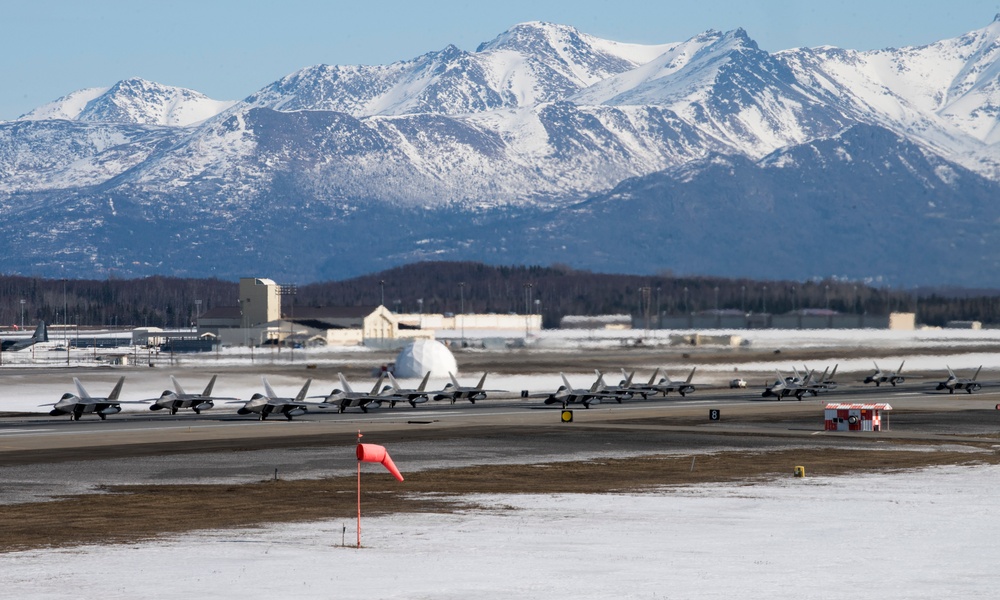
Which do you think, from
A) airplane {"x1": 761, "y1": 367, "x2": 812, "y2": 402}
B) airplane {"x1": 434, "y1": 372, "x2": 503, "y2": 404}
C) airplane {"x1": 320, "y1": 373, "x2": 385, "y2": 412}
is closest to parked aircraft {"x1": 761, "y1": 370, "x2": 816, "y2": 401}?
airplane {"x1": 761, "y1": 367, "x2": 812, "y2": 402}

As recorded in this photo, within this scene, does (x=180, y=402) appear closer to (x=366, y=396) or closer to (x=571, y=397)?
(x=366, y=396)

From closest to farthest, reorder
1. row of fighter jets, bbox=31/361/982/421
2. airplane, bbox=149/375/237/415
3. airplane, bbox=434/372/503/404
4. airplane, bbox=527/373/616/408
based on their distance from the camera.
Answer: row of fighter jets, bbox=31/361/982/421 → airplane, bbox=149/375/237/415 → airplane, bbox=527/373/616/408 → airplane, bbox=434/372/503/404

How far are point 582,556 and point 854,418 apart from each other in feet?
165

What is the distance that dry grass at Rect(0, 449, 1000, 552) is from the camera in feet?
145

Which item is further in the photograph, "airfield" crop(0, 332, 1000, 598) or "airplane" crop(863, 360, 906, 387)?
"airplane" crop(863, 360, 906, 387)

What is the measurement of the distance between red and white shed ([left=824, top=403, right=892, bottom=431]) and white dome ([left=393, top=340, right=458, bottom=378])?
6023 centimetres

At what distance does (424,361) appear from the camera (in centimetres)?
14275

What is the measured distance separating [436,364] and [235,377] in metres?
18.4

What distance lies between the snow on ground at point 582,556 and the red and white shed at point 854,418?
112ft

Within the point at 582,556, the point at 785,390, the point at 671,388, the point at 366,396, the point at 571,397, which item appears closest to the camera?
the point at 582,556

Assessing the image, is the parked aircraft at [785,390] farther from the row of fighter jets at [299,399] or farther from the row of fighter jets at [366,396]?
the row of fighter jets at [299,399]

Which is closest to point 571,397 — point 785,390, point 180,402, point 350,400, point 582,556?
point 350,400

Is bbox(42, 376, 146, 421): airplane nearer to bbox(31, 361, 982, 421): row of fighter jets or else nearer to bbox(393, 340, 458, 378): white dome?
bbox(31, 361, 982, 421): row of fighter jets

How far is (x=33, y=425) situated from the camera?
9019 centimetres
